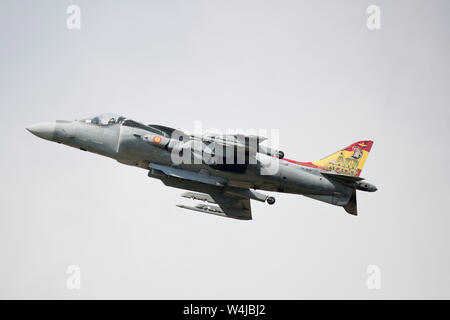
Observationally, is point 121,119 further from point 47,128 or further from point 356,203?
point 356,203

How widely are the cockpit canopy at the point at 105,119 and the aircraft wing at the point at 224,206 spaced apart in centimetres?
444

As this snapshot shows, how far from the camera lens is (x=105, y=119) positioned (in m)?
25.2

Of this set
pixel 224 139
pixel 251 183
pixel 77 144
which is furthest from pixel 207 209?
pixel 77 144

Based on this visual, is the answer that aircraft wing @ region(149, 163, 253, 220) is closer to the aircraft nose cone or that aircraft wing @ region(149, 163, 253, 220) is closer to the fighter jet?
the fighter jet

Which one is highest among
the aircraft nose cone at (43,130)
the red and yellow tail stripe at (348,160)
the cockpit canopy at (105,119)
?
the cockpit canopy at (105,119)

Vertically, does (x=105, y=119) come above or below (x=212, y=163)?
Answer: above

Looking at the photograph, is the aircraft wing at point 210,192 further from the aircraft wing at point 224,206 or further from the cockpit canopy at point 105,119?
the cockpit canopy at point 105,119

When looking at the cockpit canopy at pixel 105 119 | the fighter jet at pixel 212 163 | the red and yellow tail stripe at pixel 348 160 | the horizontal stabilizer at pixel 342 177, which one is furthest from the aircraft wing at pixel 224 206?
the cockpit canopy at pixel 105 119

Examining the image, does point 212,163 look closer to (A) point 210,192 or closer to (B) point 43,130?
(A) point 210,192

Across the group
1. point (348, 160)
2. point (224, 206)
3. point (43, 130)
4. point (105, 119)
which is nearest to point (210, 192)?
point (224, 206)

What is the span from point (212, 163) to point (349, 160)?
6.38 meters

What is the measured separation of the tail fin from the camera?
2741 centimetres

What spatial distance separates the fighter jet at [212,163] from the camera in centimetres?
2497

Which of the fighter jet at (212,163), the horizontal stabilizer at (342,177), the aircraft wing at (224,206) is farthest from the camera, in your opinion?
Result: the aircraft wing at (224,206)
